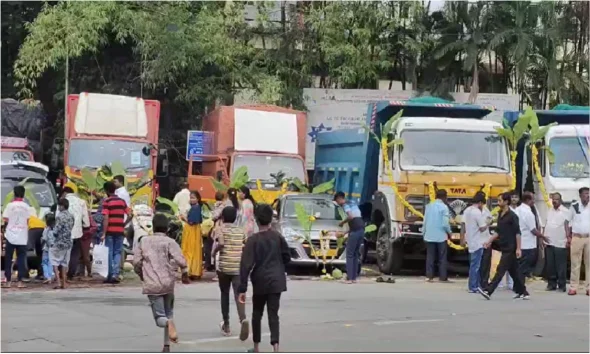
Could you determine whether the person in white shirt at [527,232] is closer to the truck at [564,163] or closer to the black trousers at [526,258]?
the black trousers at [526,258]

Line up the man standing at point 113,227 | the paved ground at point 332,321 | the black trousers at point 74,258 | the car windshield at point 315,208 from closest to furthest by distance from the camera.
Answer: the paved ground at point 332,321
the man standing at point 113,227
the black trousers at point 74,258
the car windshield at point 315,208

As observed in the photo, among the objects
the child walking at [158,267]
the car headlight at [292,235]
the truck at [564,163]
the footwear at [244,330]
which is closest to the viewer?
the child walking at [158,267]

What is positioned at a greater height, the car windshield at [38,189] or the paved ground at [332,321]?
the car windshield at [38,189]

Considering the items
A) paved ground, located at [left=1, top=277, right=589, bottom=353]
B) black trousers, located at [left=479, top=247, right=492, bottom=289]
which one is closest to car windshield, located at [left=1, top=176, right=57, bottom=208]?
paved ground, located at [left=1, top=277, right=589, bottom=353]

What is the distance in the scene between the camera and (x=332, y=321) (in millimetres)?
12008

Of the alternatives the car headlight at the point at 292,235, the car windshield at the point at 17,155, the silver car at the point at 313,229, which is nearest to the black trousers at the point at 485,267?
the silver car at the point at 313,229

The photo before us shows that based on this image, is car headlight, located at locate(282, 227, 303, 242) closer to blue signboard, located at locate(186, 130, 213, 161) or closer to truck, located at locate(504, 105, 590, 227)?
truck, located at locate(504, 105, 590, 227)

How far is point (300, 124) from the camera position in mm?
24375

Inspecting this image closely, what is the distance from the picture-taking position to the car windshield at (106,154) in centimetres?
2312

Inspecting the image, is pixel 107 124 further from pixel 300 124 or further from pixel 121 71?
pixel 121 71

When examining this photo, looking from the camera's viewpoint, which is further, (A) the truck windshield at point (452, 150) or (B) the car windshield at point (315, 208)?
(B) the car windshield at point (315, 208)

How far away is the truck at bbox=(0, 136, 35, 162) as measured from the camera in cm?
2461

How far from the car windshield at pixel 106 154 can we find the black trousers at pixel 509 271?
1086 cm

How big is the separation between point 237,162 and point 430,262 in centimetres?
631
